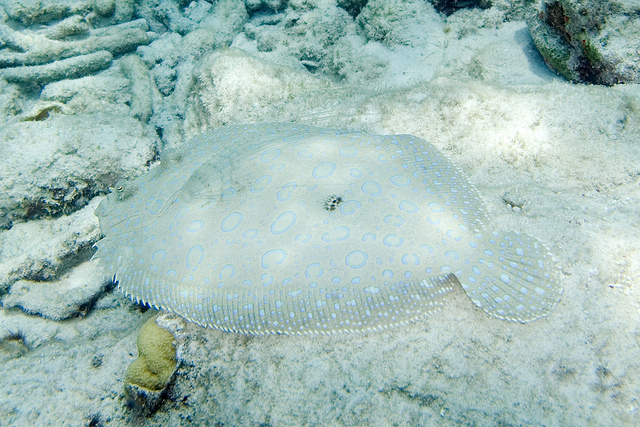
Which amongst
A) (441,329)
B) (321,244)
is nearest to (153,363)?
(321,244)

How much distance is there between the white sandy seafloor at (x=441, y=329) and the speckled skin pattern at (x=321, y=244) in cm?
31

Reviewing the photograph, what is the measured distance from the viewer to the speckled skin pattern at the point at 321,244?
7.96 feet

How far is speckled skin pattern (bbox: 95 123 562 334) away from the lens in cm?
243

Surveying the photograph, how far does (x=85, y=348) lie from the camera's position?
3.19 m

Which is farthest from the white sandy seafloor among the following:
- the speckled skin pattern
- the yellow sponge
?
the speckled skin pattern

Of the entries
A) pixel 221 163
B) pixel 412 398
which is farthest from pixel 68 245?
pixel 412 398

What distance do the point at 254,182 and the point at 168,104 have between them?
530 centimetres

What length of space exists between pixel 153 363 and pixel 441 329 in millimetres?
2385

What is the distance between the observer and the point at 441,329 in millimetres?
2553

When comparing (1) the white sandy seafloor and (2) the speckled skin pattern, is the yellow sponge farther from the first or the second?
(2) the speckled skin pattern

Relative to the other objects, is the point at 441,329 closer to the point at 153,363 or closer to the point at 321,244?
the point at 321,244

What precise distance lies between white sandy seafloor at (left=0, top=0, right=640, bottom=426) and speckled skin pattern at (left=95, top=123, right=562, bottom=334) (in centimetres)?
31

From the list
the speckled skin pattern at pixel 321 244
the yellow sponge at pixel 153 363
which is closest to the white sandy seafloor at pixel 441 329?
the yellow sponge at pixel 153 363

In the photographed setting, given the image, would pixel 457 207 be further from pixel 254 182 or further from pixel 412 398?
pixel 254 182
